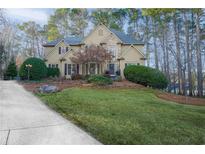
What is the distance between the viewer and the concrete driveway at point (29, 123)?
3.54 metres

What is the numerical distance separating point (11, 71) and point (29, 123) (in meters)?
0.86

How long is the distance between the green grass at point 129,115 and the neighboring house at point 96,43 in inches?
13.0

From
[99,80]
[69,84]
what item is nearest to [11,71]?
[69,84]

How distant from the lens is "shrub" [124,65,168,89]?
4.18 metres

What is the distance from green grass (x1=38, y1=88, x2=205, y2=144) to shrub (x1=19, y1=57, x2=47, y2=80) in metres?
0.32

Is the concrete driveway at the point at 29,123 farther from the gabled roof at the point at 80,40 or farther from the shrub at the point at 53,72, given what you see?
the gabled roof at the point at 80,40

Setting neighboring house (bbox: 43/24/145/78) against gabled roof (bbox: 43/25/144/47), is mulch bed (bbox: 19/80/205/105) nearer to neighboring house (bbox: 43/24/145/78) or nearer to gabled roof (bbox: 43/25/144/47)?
neighboring house (bbox: 43/24/145/78)

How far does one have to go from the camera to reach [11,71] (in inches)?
161

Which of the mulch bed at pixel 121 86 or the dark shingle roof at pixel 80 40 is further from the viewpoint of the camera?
the dark shingle roof at pixel 80 40

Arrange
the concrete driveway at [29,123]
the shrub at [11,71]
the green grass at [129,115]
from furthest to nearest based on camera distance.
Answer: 1. the shrub at [11,71]
2. the green grass at [129,115]
3. the concrete driveway at [29,123]

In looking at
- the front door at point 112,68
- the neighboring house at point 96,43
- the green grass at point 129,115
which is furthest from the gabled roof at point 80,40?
the green grass at point 129,115

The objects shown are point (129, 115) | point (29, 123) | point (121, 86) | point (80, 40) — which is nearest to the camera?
point (29, 123)

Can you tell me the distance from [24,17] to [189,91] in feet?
8.52

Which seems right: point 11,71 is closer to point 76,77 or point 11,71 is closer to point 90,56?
point 76,77
